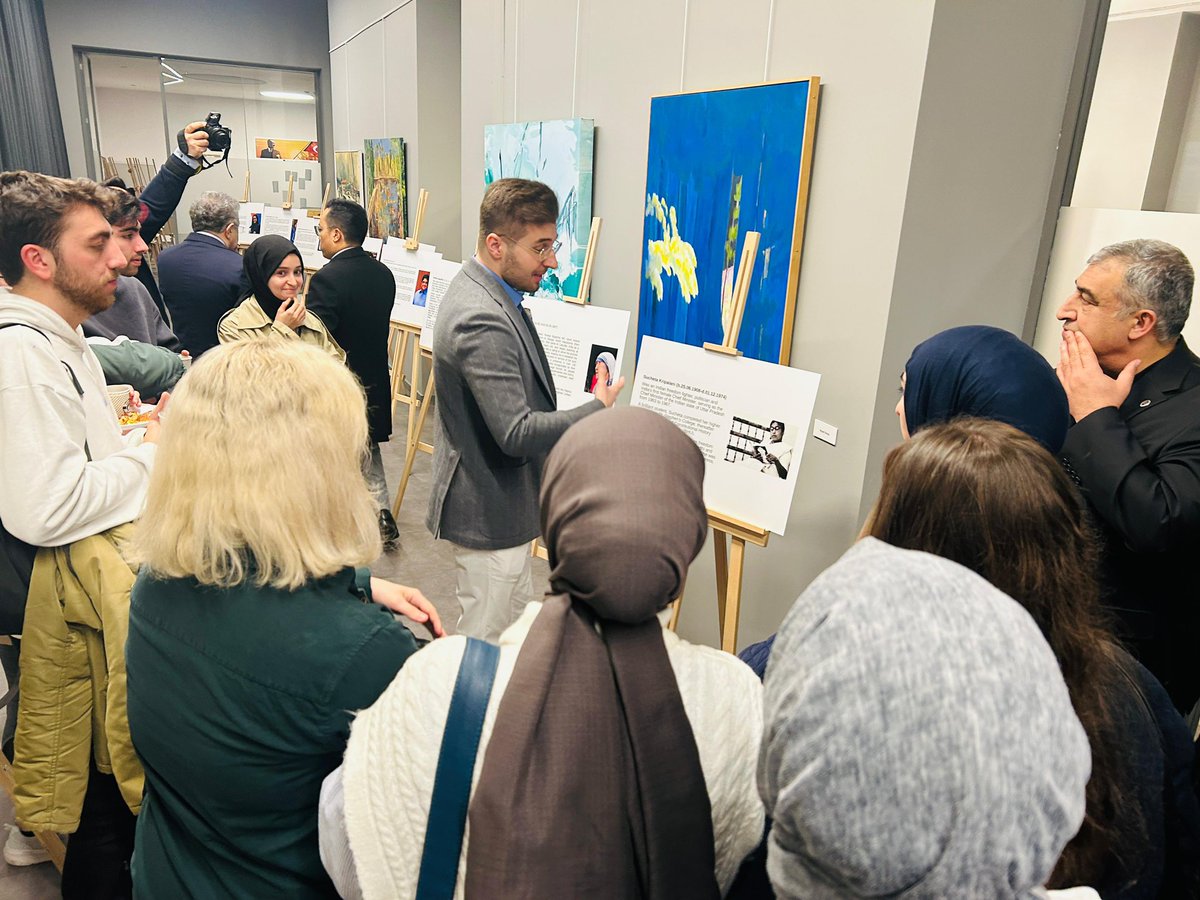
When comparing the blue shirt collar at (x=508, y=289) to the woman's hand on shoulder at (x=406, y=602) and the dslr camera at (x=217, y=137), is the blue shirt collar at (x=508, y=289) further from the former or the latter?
the dslr camera at (x=217, y=137)

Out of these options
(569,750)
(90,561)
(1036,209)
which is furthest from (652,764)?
(1036,209)

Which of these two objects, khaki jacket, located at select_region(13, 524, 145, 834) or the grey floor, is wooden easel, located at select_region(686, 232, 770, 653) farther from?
khaki jacket, located at select_region(13, 524, 145, 834)

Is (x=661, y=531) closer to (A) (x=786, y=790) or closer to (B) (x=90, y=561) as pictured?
(A) (x=786, y=790)

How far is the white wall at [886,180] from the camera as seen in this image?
7.27ft

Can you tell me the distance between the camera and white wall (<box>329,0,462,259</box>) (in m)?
6.26

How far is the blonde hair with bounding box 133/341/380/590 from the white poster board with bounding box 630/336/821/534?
1.27 metres

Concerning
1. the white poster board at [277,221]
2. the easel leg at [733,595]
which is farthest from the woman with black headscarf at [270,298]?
the white poster board at [277,221]

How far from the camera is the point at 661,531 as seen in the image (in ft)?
2.79

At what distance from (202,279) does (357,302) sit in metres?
0.84

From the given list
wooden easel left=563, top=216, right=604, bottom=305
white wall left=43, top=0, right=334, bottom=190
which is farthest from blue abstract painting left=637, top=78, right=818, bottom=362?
white wall left=43, top=0, right=334, bottom=190

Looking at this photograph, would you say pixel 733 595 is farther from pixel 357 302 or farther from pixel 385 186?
pixel 385 186

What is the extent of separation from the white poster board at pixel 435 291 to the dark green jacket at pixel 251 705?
356 cm

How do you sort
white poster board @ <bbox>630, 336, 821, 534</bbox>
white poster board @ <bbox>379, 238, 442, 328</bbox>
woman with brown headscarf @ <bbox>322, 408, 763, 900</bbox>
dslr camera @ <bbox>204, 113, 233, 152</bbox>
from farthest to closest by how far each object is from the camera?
white poster board @ <bbox>379, 238, 442, 328</bbox> < dslr camera @ <bbox>204, 113, 233, 152</bbox> < white poster board @ <bbox>630, 336, 821, 534</bbox> < woman with brown headscarf @ <bbox>322, 408, 763, 900</bbox>

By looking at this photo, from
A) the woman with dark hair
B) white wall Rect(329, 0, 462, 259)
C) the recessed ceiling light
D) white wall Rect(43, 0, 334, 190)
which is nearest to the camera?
the woman with dark hair
